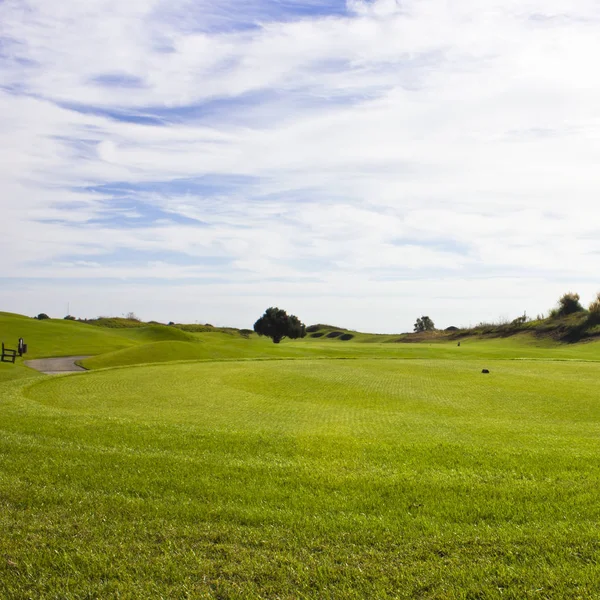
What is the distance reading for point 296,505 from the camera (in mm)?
6992

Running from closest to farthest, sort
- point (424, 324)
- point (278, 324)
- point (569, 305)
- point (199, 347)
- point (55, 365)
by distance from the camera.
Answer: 1. point (55, 365)
2. point (199, 347)
3. point (569, 305)
4. point (278, 324)
5. point (424, 324)

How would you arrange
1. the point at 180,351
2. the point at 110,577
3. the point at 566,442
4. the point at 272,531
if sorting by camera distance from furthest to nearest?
the point at 180,351, the point at 566,442, the point at 272,531, the point at 110,577

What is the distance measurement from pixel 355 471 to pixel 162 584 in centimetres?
361

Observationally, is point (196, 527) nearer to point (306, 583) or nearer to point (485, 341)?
point (306, 583)

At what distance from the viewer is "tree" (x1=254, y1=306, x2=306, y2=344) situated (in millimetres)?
88500

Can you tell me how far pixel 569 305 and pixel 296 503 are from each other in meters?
80.2

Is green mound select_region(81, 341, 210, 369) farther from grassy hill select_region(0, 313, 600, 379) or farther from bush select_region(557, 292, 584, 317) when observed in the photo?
bush select_region(557, 292, 584, 317)

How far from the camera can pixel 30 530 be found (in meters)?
6.43

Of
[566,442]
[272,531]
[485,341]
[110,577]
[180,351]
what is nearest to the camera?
[110,577]

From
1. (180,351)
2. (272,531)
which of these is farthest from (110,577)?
(180,351)

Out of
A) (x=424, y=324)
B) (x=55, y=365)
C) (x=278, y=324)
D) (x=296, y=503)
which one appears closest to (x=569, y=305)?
(x=278, y=324)

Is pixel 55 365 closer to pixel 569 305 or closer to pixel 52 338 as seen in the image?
pixel 52 338

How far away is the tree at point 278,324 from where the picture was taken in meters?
88.5

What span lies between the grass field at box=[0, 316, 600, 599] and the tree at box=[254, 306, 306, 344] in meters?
73.9
